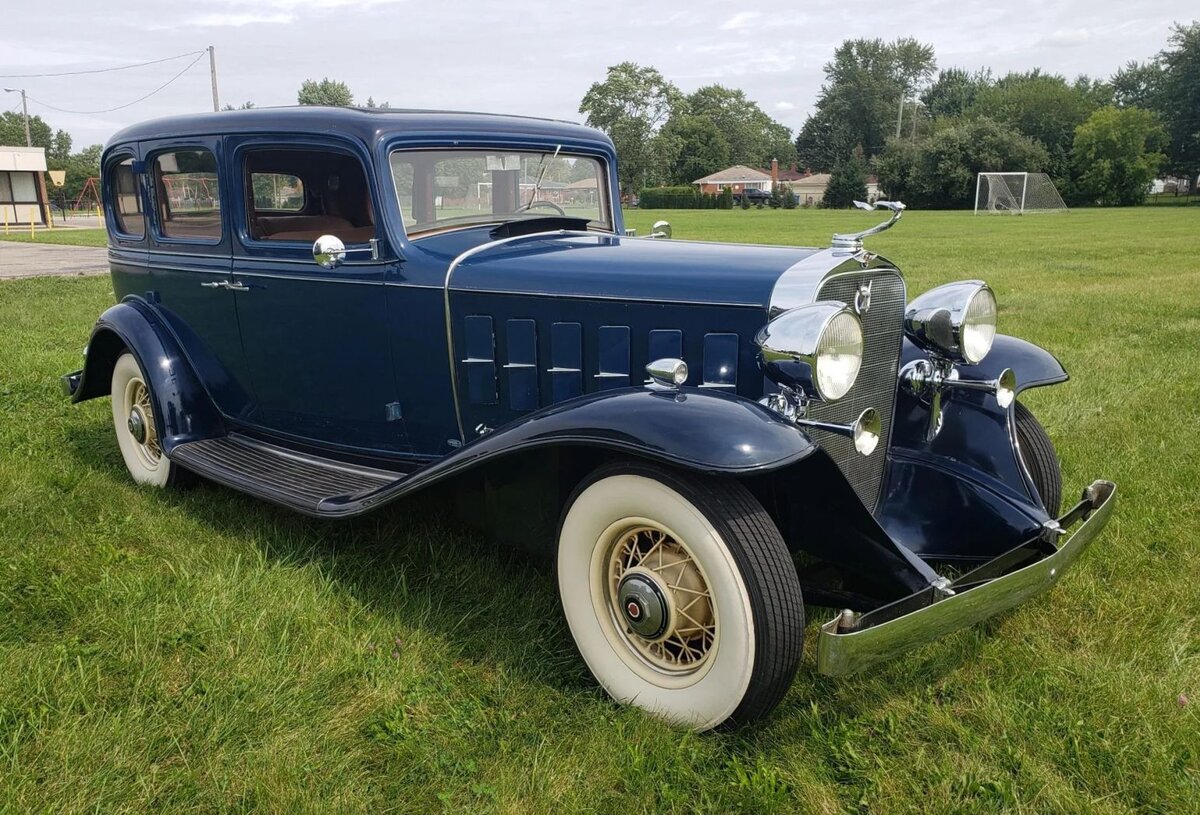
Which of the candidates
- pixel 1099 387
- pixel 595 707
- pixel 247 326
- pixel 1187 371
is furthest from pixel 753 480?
pixel 1187 371

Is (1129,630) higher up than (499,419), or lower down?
lower down

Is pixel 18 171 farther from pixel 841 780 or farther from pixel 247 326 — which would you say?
pixel 841 780

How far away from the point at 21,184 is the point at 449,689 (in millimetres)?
40559

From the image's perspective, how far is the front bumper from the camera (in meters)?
2.31

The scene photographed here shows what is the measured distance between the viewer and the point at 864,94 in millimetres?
82375

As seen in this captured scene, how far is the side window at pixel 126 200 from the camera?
470cm

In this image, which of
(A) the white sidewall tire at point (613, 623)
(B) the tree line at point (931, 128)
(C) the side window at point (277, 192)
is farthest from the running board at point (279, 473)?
(B) the tree line at point (931, 128)

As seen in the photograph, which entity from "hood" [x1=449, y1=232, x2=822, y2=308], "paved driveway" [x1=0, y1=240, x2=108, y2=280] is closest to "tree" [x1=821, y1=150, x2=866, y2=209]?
"paved driveway" [x1=0, y1=240, x2=108, y2=280]

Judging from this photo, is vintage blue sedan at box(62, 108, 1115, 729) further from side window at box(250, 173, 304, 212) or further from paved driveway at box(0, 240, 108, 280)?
paved driveway at box(0, 240, 108, 280)

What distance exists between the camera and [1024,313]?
361 inches

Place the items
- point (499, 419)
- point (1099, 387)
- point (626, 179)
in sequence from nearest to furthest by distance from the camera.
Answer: point (499, 419), point (1099, 387), point (626, 179)

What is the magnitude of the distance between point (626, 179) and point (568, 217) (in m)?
54.7

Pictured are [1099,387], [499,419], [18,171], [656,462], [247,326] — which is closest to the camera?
[656,462]

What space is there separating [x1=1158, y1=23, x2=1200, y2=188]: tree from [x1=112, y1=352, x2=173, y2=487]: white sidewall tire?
64.0 metres
